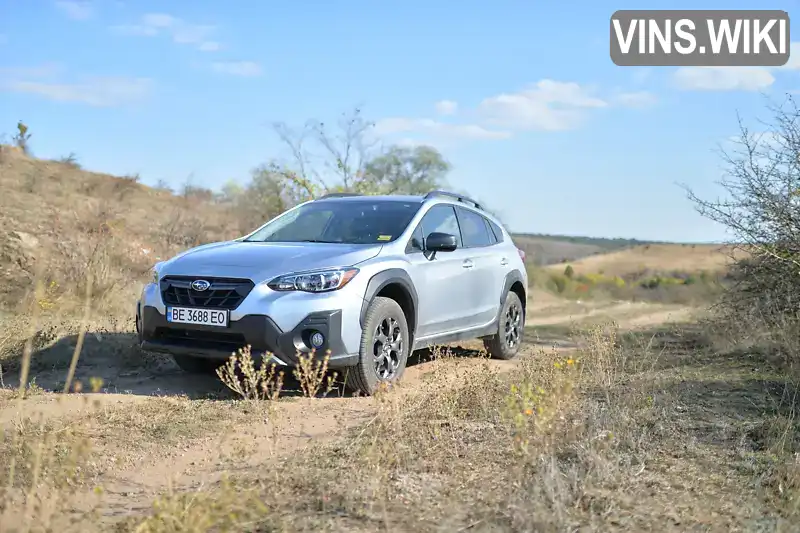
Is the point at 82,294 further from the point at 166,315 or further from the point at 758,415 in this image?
the point at 758,415

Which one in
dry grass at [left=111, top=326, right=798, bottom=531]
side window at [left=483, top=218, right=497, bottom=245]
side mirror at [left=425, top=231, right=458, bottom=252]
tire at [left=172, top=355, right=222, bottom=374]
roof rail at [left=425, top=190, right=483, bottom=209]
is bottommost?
dry grass at [left=111, top=326, right=798, bottom=531]

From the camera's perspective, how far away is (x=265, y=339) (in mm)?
5949

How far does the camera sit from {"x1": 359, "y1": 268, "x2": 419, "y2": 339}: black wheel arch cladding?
20.9ft

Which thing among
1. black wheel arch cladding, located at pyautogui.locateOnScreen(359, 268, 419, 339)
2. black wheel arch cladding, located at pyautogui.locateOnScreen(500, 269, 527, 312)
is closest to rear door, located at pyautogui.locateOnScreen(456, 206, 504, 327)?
black wheel arch cladding, located at pyautogui.locateOnScreen(500, 269, 527, 312)

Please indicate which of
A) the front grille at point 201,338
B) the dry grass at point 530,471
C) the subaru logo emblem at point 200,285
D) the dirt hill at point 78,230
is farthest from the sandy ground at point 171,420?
the dirt hill at point 78,230

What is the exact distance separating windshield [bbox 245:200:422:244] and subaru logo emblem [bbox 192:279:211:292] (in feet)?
4.19

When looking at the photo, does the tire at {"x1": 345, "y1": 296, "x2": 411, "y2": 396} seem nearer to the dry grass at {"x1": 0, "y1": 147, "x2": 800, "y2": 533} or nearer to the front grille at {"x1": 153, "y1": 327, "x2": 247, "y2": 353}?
the dry grass at {"x1": 0, "y1": 147, "x2": 800, "y2": 533}

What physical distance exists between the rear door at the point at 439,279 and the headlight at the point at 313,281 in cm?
96

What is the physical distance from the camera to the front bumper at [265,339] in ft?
19.6

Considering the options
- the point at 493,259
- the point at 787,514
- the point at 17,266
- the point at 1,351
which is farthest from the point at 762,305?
the point at 17,266

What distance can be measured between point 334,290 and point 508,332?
11.3ft

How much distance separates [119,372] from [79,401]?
52.5 inches

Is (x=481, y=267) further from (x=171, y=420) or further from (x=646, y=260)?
(x=646, y=260)

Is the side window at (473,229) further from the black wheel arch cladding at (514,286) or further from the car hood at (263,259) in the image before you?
the car hood at (263,259)
